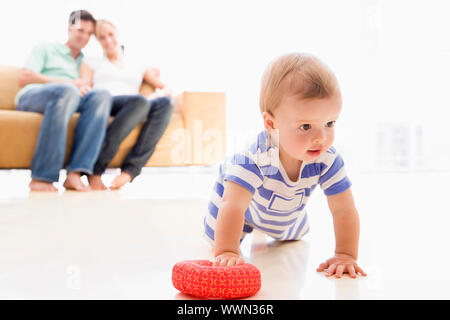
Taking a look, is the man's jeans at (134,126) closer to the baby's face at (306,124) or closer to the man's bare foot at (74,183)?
the man's bare foot at (74,183)

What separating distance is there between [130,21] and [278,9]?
1.18m

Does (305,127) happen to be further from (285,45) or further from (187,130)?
(285,45)

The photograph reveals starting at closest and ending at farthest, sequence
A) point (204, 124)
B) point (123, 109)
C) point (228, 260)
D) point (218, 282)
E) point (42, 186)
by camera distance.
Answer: point (218, 282) < point (228, 260) < point (42, 186) < point (123, 109) < point (204, 124)

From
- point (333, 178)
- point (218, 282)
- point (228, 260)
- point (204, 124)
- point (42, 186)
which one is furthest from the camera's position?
point (204, 124)

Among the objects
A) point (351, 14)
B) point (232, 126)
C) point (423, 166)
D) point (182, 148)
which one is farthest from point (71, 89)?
point (423, 166)

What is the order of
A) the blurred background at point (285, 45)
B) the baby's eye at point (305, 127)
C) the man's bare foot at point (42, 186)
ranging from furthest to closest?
the blurred background at point (285, 45) → the man's bare foot at point (42, 186) → the baby's eye at point (305, 127)

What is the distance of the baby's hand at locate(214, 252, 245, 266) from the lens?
2.25 feet

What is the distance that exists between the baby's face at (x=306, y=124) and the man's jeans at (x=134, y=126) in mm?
1636

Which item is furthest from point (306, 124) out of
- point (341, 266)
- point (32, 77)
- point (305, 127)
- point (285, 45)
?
point (285, 45)

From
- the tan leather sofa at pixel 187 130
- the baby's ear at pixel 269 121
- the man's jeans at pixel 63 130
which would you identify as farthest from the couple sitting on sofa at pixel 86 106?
the baby's ear at pixel 269 121

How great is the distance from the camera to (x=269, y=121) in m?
0.75

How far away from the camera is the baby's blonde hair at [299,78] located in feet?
2.23

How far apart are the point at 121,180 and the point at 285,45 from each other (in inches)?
71.5

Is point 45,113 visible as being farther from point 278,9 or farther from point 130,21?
point 278,9
